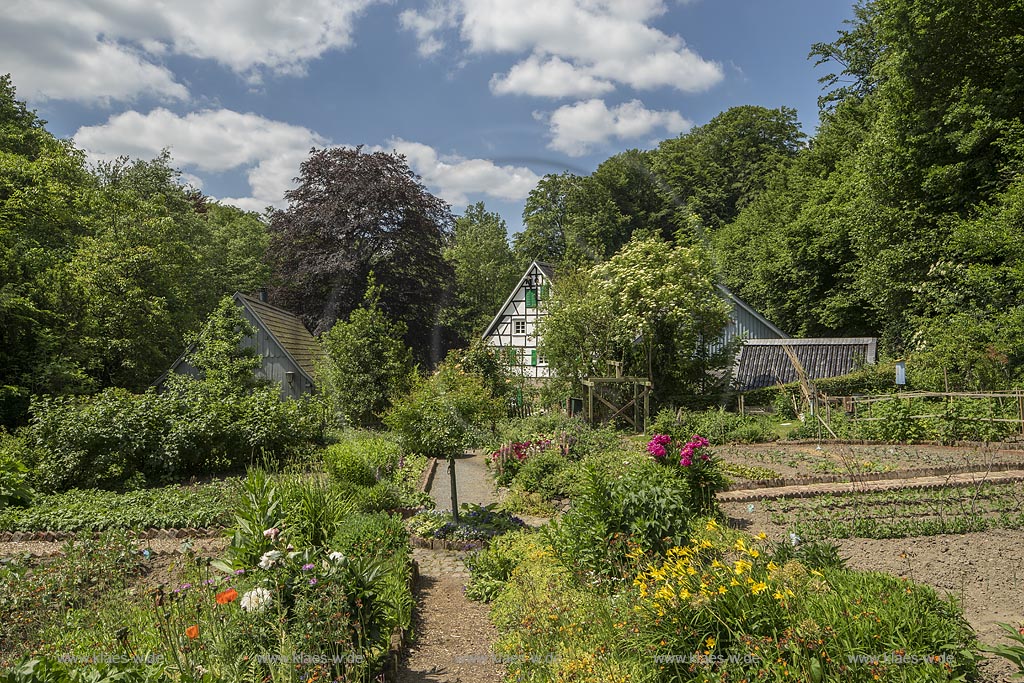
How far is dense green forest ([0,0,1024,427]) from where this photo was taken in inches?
669

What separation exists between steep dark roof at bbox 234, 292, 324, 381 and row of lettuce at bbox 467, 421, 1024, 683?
16935mm

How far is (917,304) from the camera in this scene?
66.4ft

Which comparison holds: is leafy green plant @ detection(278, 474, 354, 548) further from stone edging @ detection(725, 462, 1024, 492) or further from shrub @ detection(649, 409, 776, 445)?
shrub @ detection(649, 409, 776, 445)

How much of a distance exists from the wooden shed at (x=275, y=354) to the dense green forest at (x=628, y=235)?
1978 millimetres

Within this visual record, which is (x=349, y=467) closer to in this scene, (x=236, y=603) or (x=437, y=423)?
(x=437, y=423)

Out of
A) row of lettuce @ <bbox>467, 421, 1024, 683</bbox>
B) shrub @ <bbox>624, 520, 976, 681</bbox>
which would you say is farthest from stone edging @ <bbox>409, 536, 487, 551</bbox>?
shrub @ <bbox>624, 520, 976, 681</bbox>

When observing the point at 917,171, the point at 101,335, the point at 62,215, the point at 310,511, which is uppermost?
the point at 917,171

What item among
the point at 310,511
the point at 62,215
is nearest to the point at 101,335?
the point at 62,215

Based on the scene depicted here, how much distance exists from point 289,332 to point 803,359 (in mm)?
18607

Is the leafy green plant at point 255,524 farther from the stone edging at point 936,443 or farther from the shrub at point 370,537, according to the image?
the stone edging at point 936,443

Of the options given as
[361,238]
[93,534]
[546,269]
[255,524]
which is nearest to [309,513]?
[255,524]

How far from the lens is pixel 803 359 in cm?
2311

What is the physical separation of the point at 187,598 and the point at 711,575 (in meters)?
4.00

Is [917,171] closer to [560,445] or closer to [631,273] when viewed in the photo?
[631,273]
